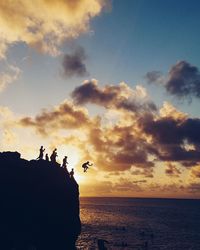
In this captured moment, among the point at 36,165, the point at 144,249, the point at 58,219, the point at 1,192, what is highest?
the point at 36,165

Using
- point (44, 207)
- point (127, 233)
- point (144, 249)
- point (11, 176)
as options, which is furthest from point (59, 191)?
point (127, 233)

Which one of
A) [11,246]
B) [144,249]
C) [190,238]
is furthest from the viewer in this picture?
[190,238]

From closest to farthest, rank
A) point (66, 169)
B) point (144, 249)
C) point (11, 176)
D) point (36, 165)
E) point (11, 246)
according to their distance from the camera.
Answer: point (11, 246) < point (11, 176) < point (36, 165) < point (66, 169) < point (144, 249)

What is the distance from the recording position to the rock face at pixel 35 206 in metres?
53.0

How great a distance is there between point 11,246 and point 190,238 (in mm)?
82638

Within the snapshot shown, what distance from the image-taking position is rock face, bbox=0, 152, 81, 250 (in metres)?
53.0

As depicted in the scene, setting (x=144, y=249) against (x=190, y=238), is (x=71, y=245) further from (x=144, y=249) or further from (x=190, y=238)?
(x=190, y=238)

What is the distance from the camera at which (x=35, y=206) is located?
184 ft

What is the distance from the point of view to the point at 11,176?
183 feet

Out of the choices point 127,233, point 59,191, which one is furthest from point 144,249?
point 59,191

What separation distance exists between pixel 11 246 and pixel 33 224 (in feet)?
16.0

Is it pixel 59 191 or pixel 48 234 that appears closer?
pixel 48 234

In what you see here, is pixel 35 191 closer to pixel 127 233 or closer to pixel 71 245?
pixel 71 245

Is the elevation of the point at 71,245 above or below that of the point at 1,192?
below
